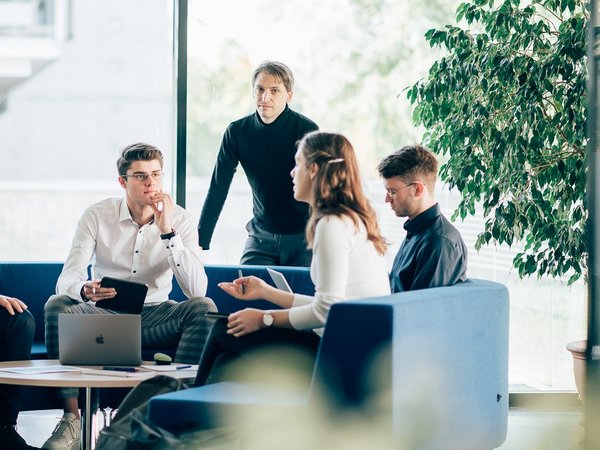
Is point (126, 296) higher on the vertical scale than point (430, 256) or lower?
lower

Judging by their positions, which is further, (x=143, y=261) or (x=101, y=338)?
(x=143, y=261)

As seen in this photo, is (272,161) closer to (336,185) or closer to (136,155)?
(136,155)

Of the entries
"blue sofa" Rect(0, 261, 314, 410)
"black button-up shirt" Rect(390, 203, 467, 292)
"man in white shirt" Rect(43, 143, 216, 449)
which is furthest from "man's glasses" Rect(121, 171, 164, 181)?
"black button-up shirt" Rect(390, 203, 467, 292)

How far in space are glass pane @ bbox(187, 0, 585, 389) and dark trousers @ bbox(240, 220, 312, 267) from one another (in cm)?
74

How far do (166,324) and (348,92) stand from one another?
1999mm

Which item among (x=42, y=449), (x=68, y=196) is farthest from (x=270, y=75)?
(x=42, y=449)

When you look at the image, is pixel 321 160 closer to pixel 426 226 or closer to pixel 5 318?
pixel 426 226

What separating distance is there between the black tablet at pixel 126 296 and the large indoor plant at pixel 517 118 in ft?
5.81

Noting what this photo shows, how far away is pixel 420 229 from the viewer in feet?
12.1

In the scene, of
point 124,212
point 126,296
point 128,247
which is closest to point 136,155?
point 124,212

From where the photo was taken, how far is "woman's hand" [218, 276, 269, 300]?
335cm

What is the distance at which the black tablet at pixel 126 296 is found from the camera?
3.72 m

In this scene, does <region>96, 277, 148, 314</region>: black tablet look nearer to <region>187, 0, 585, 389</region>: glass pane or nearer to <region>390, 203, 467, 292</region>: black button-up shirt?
<region>390, 203, 467, 292</region>: black button-up shirt

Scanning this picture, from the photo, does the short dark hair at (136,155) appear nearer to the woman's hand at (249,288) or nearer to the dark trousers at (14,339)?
the dark trousers at (14,339)
